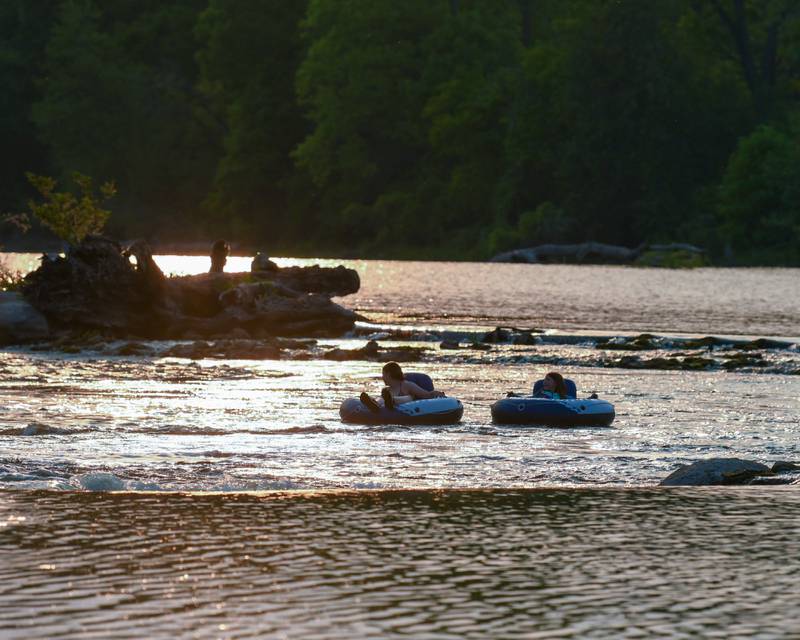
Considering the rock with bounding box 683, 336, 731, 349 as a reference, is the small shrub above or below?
above

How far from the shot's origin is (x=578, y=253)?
3686 inches

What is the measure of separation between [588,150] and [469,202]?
395 inches

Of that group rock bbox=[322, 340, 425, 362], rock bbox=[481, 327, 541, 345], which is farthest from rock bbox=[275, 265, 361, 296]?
rock bbox=[322, 340, 425, 362]

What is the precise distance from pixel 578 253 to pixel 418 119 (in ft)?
52.2

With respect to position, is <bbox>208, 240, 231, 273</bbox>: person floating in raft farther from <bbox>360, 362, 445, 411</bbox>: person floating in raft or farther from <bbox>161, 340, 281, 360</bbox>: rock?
<bbox>360, 362, 445, 411</bbox>: person floating in raft

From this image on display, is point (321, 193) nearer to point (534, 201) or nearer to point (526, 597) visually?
point (534, 201)

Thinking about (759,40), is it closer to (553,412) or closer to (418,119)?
(418,119)

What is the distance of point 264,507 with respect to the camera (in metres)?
15.6

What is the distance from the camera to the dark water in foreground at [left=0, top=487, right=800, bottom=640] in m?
11.0

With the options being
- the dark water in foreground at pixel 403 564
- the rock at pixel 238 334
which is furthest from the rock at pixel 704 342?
the dark water in foreground at pixel 403 564

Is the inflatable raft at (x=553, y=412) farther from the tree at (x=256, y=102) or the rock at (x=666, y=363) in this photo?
the tree at (x=256, y=102)

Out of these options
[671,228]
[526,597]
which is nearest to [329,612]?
[526,597]

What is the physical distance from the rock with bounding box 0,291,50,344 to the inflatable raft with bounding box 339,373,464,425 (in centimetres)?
1734

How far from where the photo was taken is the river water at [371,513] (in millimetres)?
11344
